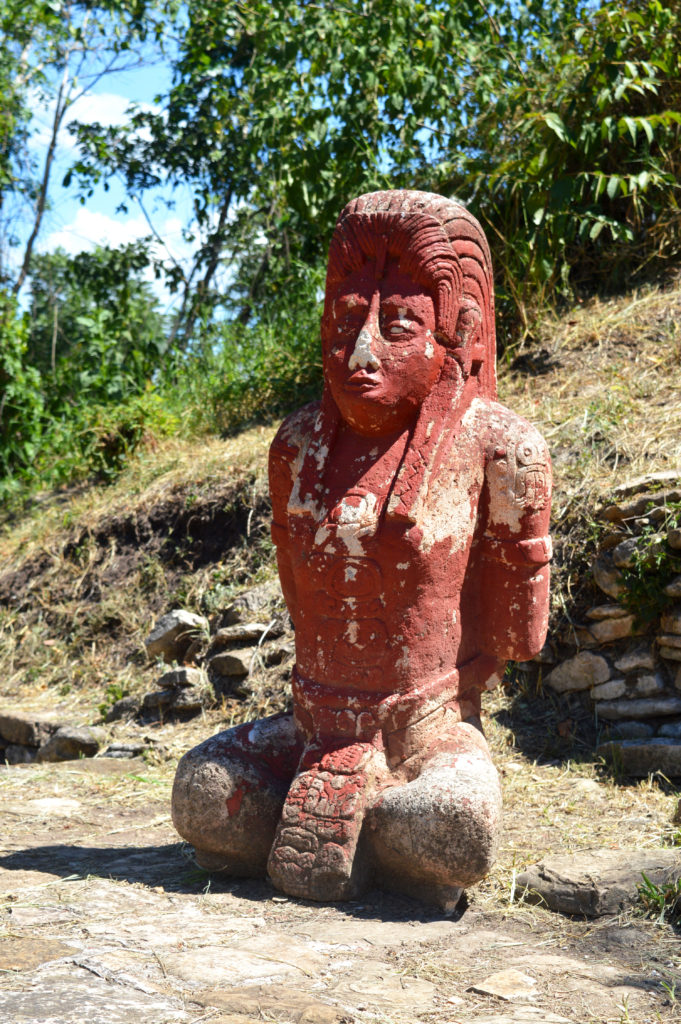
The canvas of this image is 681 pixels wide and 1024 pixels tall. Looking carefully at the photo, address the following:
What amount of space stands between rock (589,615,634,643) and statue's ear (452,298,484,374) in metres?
1.81

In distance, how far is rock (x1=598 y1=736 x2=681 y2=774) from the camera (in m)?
4.34

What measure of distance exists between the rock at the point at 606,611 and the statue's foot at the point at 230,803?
1.94 metres

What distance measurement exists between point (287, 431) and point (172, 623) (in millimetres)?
2794

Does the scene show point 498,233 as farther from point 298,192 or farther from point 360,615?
point 360,615

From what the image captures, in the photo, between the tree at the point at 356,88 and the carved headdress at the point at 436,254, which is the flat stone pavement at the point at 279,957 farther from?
the tree at the point at 356,88

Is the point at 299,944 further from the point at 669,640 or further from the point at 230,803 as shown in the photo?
the point at 669,640

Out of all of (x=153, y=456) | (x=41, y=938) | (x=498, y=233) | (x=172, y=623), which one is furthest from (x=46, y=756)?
→ (x=498, y=233)

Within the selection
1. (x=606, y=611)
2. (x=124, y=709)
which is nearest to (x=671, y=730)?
(x=606, y=611)

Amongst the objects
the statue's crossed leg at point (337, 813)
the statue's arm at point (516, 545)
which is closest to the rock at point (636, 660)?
the statue's arm at point (516, 545)

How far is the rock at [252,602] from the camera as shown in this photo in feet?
19.3

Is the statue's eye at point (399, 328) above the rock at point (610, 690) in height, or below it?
above

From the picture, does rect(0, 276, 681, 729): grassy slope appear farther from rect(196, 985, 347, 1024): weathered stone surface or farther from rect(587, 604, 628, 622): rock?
rect(196, 985, 347, 1024): weathered stone surface

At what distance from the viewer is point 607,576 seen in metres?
4.84

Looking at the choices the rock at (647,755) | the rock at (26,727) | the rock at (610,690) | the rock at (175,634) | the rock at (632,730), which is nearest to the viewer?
the rock at (647,755)
